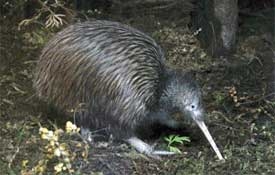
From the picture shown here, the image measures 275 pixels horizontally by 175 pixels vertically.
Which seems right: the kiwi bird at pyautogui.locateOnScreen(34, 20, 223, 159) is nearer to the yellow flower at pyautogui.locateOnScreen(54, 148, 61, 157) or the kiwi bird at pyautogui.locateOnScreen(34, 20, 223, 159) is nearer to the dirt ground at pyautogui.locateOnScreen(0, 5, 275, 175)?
the dirt ground at pyautogui.locateOnScreen(0, 5, 275, 175)

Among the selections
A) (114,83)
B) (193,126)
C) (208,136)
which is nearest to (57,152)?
(114,83)

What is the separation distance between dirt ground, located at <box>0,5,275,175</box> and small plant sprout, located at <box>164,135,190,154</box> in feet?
0.14

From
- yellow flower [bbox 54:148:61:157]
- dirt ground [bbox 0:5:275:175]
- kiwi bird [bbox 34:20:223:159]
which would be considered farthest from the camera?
kiwi bird [bbox 34:20:223:159]

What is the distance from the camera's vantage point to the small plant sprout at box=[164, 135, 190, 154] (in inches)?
185

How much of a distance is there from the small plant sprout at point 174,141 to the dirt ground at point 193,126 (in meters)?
0.04

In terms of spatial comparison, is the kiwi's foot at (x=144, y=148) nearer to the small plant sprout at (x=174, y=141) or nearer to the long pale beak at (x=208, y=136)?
the small plant sprout at (x=174, y=141)

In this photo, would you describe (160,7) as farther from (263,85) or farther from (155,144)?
(155,144)

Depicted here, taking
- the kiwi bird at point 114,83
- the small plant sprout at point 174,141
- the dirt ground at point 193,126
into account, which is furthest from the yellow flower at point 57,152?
the small plant sprout at point 174,141

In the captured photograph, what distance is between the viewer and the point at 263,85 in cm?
550

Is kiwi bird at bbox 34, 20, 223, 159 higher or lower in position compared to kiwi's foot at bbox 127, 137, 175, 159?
higher

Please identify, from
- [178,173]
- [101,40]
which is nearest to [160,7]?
[101,40]

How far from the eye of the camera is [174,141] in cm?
481

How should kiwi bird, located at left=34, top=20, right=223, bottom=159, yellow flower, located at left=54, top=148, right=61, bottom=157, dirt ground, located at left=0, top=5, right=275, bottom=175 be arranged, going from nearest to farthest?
1. yellow flower, located at left=54, top=148, right=61, bottom=157
2. dirt ground, located at left=0, top=5, right=275, bottom=175
3. kiwi bird, located at left=34, top=20, right=223, bottom=159

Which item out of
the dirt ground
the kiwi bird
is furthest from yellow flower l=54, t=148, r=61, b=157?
the kiwi bird
